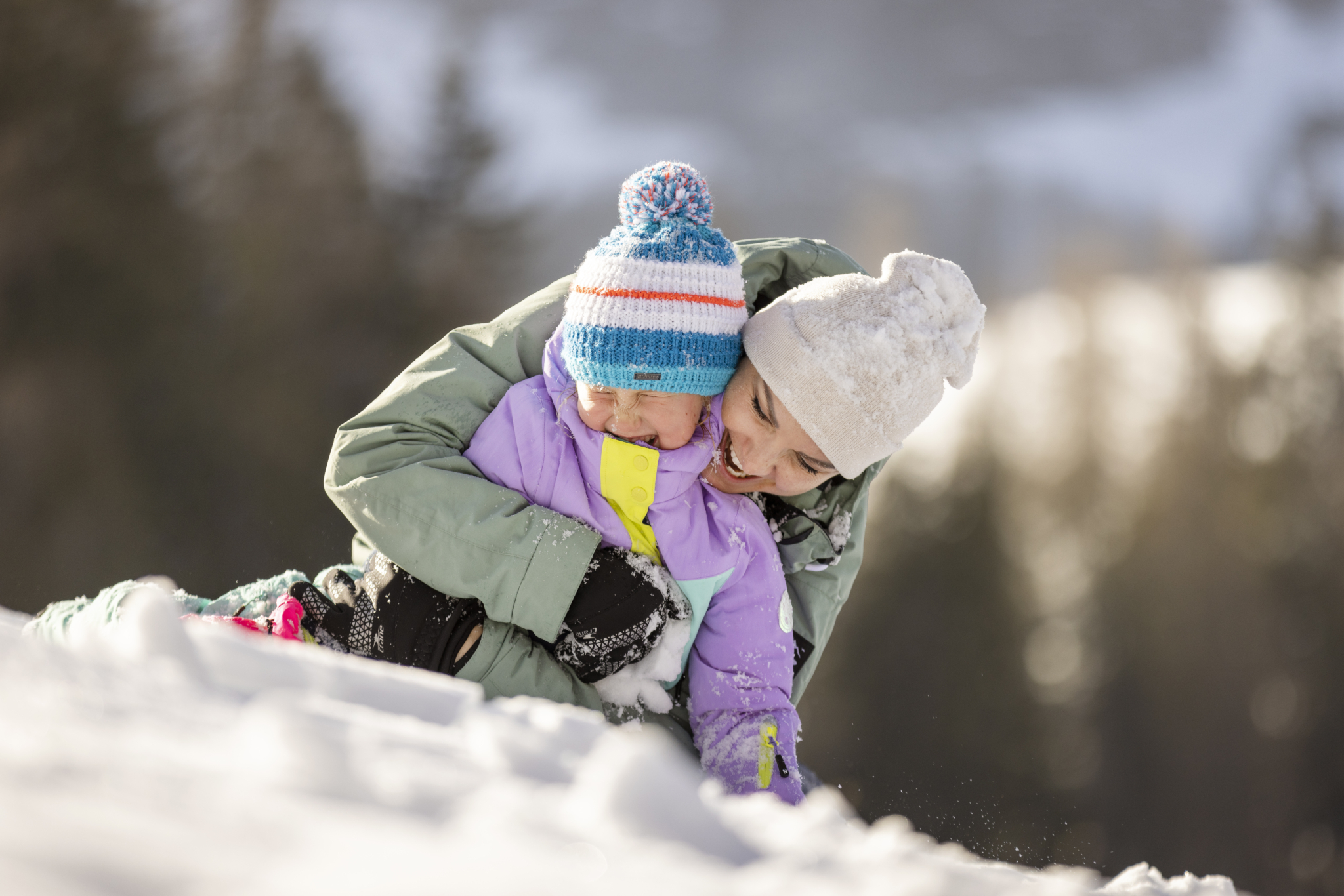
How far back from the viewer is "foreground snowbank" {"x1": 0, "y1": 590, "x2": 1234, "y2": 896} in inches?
24.6

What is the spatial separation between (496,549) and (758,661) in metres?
0.55

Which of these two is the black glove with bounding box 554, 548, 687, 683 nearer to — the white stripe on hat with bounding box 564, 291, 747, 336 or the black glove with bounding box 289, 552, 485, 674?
the black glove with bounding box 289, 552, 485, 674

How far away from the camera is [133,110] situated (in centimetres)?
1130

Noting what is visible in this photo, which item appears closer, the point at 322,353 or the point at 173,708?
the point at 173,708

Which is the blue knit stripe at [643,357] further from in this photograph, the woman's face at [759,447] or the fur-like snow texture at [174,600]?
the fur-like snow texture at [174,600]

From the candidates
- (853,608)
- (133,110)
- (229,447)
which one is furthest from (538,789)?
(853,608)

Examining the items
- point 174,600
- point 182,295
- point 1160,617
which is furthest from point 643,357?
point 1160,617

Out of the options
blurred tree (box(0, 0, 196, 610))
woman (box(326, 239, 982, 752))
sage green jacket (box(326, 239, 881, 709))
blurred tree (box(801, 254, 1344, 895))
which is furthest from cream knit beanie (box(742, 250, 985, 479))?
blurred tree (box(801, 254, 1344, 895))

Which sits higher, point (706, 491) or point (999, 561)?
point (706, 491)

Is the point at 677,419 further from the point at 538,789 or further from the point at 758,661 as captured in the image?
the point at 538,789

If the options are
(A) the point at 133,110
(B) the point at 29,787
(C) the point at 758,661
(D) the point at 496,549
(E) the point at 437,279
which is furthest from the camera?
(E) the point at 437,279

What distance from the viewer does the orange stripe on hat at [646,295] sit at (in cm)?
172

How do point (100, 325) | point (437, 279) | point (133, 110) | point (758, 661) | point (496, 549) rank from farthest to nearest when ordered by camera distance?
Answer: point (437, 279) → point (133, 110) → point (100, 325) → point (758, 661) → point (496, 549)

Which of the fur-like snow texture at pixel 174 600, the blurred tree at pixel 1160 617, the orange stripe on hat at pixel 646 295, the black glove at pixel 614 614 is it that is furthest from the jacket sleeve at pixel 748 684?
the blurred tree at pixel 1160 617
